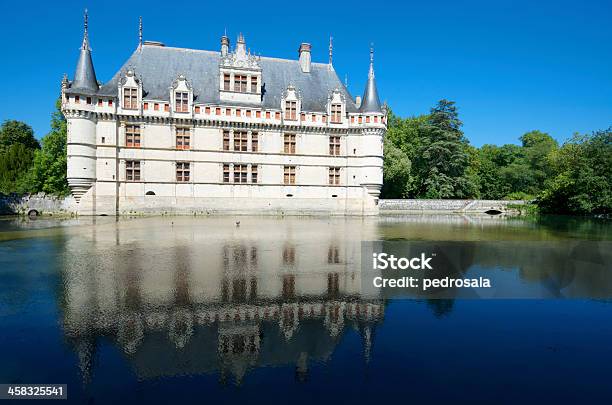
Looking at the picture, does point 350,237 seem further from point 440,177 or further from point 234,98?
point 440,177

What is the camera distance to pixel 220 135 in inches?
1315

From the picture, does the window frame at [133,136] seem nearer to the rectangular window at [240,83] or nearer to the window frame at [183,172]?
the window frame at [183,172]

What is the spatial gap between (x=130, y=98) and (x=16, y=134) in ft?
94.7

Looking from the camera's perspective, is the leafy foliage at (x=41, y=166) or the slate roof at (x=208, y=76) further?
the leafy foliage at (x=41, y=166)

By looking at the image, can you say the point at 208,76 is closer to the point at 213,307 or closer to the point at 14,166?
the point at 14,166

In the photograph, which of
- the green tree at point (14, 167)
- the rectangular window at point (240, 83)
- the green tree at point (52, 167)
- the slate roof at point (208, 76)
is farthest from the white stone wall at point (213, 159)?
the green tree at point (14, 167)

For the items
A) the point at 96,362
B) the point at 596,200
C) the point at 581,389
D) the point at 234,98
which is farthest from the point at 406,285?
the point at 596,200

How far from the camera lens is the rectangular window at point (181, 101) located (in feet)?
106

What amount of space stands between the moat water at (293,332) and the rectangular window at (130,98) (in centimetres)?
2156

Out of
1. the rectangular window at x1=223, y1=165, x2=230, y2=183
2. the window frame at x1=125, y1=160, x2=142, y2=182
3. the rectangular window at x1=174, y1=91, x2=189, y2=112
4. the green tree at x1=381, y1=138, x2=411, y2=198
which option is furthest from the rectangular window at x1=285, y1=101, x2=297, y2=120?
the green tree at x1=381, y1=138, x2=411, y2=198

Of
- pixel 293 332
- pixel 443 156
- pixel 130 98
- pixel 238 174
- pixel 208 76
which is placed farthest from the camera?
pixel 443 156

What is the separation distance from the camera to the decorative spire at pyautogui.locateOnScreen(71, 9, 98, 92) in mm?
30234

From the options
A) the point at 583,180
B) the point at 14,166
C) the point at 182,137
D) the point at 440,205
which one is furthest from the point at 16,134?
the point at 583,180

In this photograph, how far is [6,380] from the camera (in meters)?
4.91
